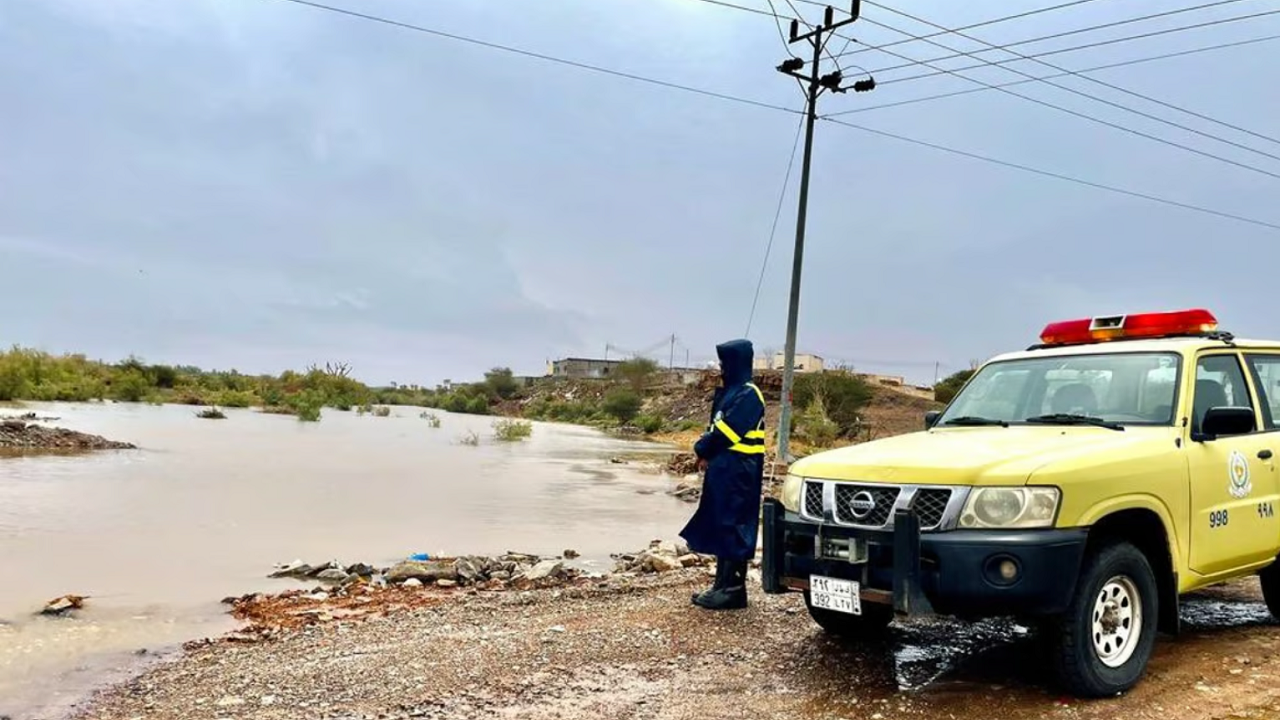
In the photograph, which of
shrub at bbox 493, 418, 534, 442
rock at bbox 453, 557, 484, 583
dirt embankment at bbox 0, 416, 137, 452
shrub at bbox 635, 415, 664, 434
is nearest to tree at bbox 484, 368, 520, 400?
shrub at bbox 635, 415, 664, 434

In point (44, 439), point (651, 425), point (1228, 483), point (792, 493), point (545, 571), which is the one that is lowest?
point (545, 571)

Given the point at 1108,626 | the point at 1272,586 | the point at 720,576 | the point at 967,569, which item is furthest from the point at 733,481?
the point at 1272,586

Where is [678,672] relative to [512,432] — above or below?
below

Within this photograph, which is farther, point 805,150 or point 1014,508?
point 805,150

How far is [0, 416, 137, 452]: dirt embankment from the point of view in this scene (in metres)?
22.1

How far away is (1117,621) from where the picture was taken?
15.1ft

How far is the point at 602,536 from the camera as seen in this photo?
44.3ft

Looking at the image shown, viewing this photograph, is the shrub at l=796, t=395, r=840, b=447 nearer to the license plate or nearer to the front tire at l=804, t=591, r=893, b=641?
the front tire at l=804, t=591, r=893, b=641

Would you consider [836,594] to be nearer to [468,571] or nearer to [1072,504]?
[1072,504]

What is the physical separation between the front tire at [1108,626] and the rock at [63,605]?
8.22 m

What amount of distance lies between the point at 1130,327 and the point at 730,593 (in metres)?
3.40

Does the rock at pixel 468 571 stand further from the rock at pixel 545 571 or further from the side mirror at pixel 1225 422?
the side mirror at pixel 1225 422

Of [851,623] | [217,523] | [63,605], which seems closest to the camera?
[851,623]

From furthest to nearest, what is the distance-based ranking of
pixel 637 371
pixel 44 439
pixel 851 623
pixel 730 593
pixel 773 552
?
1. pixel 637 371
2. pixel 44 439
3. pixel 730 593
4. pixel 851 623
5. pixel 773 552
